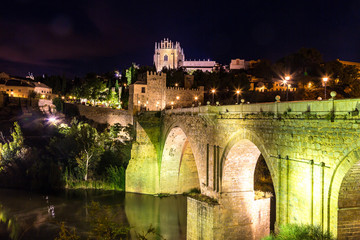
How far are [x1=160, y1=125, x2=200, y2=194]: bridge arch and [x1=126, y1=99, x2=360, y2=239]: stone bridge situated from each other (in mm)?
805

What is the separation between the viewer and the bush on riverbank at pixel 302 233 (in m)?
8.84

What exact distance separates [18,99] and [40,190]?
109ft

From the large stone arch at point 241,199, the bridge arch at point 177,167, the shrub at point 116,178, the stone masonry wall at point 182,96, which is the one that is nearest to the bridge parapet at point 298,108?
the large stone arch at point 241,199

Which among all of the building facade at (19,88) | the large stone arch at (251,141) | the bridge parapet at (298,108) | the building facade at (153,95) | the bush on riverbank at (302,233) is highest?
the building facade at (19,88)

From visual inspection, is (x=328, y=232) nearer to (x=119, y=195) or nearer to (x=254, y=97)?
(x=119, y=195)

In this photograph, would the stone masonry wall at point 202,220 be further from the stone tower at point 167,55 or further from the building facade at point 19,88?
the stone tower at point 167,55

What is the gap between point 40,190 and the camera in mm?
30344

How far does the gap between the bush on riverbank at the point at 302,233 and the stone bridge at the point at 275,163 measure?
21cm

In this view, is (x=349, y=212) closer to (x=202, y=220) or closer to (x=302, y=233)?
(x=302, y=233)

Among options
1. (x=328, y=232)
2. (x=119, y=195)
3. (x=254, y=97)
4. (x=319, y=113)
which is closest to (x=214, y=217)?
(x=328, y=232)

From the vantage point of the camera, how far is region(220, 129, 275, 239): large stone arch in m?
15.4

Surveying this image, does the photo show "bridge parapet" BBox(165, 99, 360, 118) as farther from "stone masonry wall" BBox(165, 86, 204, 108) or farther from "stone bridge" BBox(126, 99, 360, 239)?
"stone masonry wall" BBox(165, 86, 204, 108)

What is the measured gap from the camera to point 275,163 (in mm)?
11461

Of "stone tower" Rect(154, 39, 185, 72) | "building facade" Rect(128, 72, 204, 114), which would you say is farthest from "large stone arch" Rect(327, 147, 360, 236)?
"stone tower" Rect(154, 39, 185, 72)
